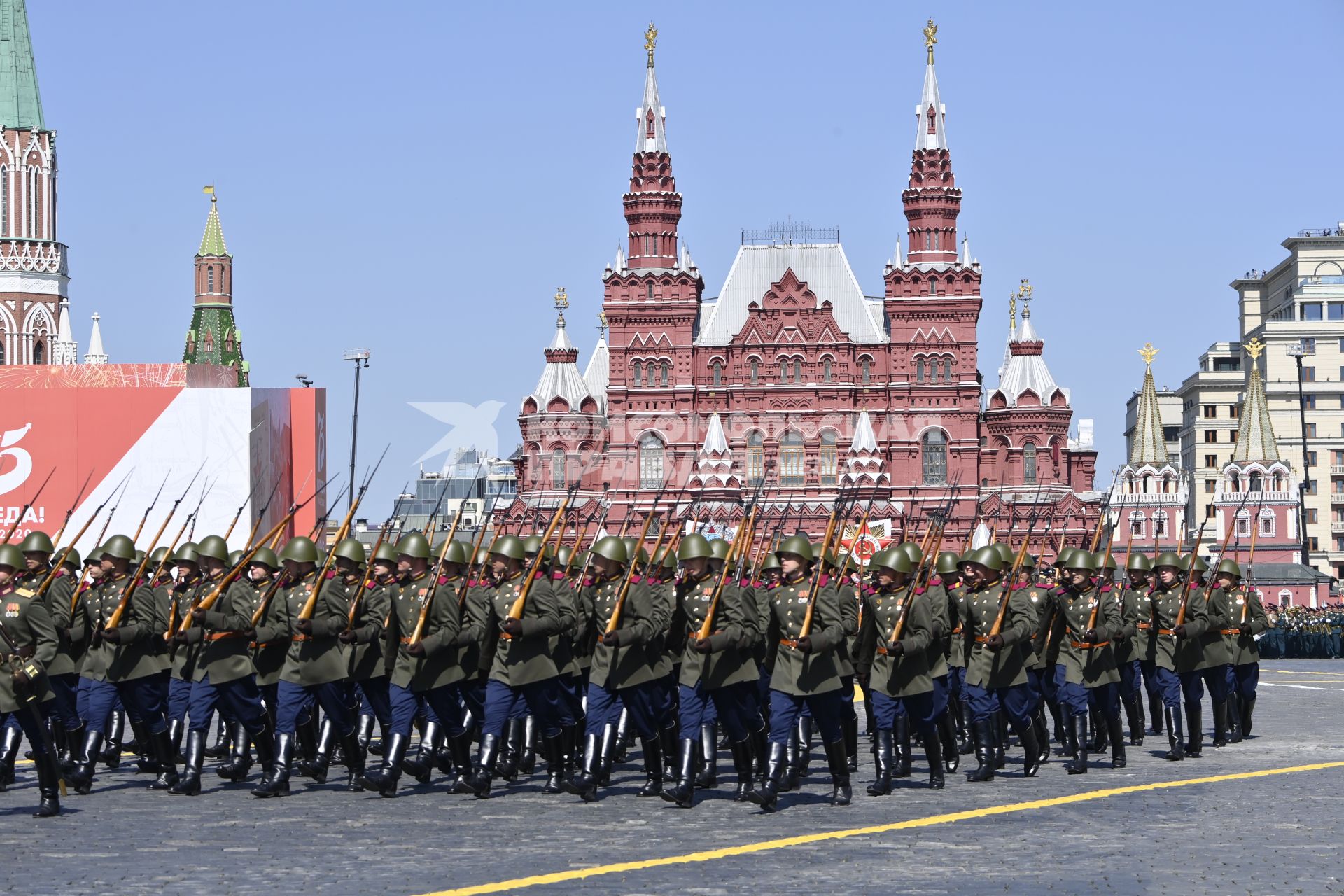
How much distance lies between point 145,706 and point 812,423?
2913 inches

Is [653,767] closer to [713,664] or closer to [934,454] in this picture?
[713,664]

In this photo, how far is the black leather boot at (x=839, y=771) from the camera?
15.0 metres

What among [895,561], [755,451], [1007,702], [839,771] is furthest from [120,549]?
[755,451]

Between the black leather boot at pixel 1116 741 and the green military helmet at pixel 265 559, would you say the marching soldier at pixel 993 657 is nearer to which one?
the black leather boot at pixel 1116 741

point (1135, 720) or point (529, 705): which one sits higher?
point (529, 705)

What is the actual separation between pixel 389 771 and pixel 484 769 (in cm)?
69

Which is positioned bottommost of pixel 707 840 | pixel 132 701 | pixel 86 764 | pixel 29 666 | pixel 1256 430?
pixel 707 840

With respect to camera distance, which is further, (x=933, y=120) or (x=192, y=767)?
(x=933, y=120)

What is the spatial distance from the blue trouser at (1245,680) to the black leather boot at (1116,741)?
128 inches

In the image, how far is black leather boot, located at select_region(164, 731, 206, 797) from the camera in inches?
612

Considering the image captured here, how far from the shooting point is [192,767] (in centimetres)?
1559

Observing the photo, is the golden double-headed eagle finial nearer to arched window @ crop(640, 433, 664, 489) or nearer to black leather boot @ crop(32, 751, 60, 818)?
arched window @ crop(640, 433, 664, 489)

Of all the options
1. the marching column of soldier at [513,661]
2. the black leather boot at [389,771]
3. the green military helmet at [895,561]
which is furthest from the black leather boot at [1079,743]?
the black leather boot at [389,771]

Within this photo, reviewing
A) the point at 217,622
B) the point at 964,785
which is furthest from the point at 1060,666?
the point at 217,622
